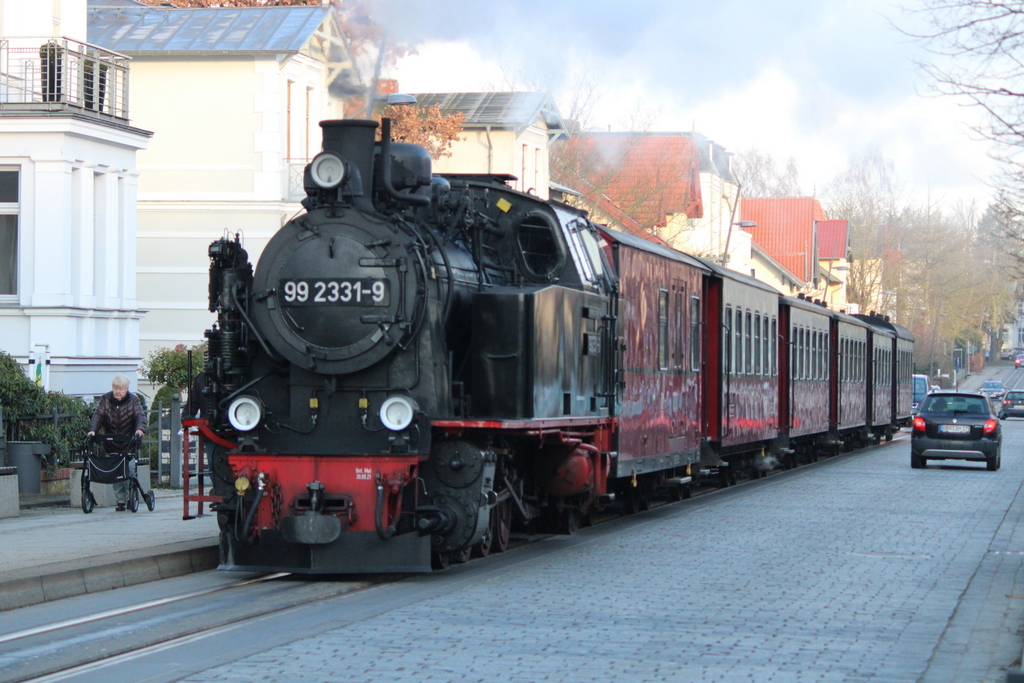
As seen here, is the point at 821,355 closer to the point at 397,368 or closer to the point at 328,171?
the point at 397,368

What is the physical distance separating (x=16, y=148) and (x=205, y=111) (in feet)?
34.6

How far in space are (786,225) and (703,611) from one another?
79.0 metres

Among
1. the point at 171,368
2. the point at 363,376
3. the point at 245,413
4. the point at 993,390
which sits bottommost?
Result: the point at 245,413

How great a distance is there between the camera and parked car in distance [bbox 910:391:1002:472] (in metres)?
28.0

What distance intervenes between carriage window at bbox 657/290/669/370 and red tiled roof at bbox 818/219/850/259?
2738 inches

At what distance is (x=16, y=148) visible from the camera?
2148cm

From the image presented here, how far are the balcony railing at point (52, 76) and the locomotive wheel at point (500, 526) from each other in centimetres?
1186

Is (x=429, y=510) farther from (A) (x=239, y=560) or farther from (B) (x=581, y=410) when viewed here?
(B) (x=581, y=410)

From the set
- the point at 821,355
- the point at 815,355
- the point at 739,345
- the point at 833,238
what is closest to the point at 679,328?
the point at 739,345

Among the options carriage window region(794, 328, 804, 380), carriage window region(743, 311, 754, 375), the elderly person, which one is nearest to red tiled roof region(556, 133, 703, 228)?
carriage window region(794, 328, 804, 380)

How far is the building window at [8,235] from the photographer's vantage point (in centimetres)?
2178

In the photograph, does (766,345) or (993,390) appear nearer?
(766,345)

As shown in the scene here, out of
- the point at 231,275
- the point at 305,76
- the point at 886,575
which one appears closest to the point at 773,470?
the point at 305,76

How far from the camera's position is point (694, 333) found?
19.5 m
